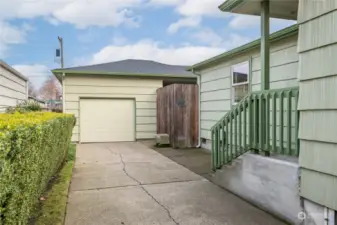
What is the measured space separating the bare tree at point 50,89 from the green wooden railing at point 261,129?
33216 mm

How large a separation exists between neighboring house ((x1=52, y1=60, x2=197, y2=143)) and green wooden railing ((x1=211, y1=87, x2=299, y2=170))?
7.57 metres

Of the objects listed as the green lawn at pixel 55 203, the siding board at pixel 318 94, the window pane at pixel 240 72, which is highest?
the window pane at pixel 240 72

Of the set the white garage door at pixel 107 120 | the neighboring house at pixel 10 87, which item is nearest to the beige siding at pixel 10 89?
the neighboring house at pixel 10 87

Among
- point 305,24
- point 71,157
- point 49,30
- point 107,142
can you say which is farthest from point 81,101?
point 49,30

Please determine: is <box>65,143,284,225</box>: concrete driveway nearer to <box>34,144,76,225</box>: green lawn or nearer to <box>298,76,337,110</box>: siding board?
<box>34,144,76,225</box>: green lawn

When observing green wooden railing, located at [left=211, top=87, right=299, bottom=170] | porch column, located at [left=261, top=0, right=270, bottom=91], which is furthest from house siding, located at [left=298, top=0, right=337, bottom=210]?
porch column, located at [left=261, top=0, right=270, bottom=91]

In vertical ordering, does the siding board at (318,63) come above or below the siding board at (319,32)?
below

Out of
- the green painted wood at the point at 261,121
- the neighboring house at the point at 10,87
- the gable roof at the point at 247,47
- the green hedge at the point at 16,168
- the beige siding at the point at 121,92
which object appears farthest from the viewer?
the beige siding at the point at 121,92

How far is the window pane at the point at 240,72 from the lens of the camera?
7406 mm

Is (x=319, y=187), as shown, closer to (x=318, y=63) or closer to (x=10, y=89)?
(x=318, y=63)

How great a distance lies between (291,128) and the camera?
3.72 metres

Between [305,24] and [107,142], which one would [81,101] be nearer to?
[107,142]

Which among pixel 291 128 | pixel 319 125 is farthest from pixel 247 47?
pixel 319 125

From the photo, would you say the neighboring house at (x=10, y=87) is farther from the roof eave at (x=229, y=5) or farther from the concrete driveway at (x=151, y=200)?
the roof eave at (x=229, y=5)
